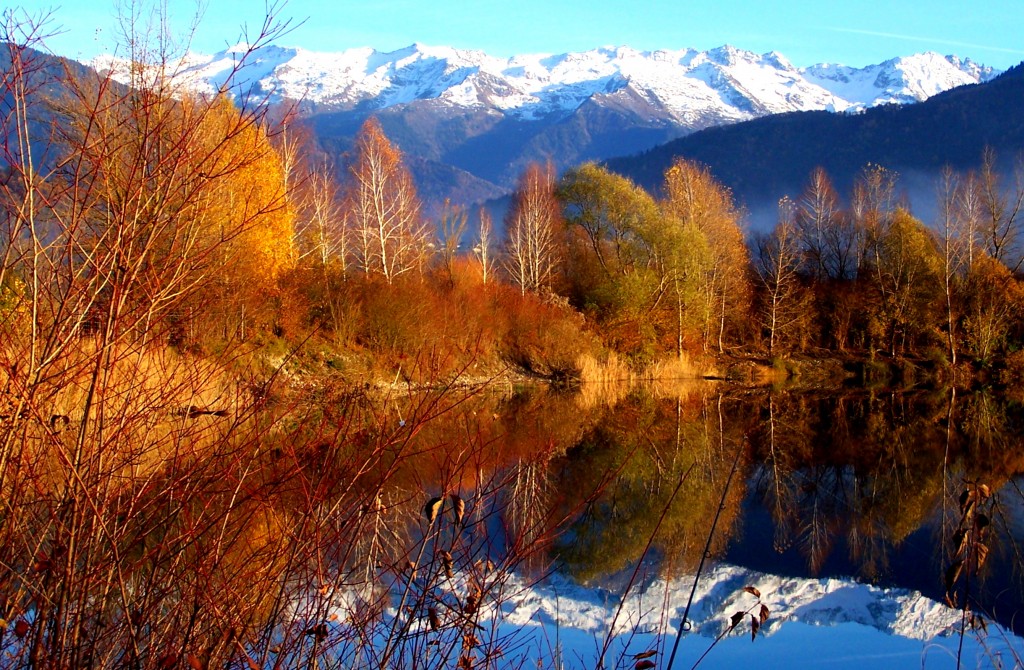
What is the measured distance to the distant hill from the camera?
79.2m

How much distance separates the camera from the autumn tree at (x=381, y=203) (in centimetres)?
2392

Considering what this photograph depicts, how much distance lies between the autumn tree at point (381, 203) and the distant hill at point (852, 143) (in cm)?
5976

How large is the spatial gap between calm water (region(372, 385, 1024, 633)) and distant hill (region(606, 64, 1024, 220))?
66.5m

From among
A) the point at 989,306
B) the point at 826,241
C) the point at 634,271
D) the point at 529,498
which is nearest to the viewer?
the point at 529,498

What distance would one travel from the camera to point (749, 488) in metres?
10.0

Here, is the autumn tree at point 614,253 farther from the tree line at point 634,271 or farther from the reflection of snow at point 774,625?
the reflection of snow at point 774,625

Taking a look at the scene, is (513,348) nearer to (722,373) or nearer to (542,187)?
(722,373)

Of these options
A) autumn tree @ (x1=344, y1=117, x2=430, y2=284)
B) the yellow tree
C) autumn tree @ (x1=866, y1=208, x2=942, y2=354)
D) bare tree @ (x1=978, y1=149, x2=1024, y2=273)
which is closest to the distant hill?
bare tree @ (x1=978, y1=149, x2=1024, y2=273)

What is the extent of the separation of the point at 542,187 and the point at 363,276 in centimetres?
1208

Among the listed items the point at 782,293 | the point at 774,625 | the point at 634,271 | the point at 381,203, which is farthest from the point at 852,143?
the point at 774,625

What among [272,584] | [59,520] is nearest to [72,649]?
[59,520]

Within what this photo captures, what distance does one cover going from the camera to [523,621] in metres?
4.88

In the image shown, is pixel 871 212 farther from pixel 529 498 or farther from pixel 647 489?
pixel 529 498

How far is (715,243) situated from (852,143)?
66.0m
